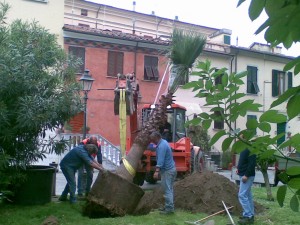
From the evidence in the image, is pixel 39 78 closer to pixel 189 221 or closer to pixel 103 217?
pixel 103 217

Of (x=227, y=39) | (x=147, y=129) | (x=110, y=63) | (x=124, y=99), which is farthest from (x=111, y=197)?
(x=227, y=39)

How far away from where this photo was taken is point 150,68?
91.5 ft

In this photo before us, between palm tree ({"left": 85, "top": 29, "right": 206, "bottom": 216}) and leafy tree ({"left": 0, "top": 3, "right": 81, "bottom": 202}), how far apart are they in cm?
131

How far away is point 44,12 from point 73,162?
16544mm

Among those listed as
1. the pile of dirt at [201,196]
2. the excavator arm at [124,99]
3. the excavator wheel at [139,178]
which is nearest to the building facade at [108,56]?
the excavator wheel at [139,178]

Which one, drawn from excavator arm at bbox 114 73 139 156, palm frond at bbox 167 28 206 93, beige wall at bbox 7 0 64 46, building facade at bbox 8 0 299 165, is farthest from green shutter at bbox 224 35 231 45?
palm frond at bbox 167 28 206 93

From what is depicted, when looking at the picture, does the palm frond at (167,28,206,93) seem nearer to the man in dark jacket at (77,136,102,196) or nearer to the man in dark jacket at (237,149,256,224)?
the man in dark jacket at (77,136,102,196)

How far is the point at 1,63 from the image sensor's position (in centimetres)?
855

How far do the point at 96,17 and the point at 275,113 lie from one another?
38229mm

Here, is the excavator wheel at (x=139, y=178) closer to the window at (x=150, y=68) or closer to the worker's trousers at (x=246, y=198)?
the worker's trousers at (x=246, y=198)

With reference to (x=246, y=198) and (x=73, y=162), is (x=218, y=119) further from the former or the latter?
(x=73, y=162)

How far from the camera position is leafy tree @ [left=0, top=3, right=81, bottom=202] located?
8.55 metres

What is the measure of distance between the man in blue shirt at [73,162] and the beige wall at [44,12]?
14999 millimetres

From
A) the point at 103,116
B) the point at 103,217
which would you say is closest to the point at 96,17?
the point at 103,116
